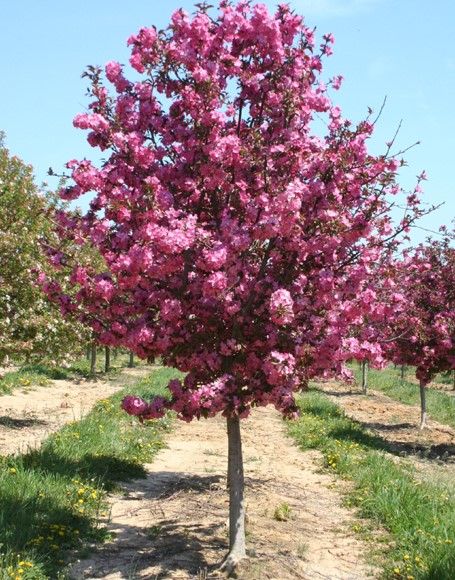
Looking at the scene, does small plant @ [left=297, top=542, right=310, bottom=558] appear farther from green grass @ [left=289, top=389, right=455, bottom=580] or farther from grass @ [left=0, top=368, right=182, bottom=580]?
grass @ [left=0, top=368, right=182, bottom=580]

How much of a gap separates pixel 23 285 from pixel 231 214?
8786mm

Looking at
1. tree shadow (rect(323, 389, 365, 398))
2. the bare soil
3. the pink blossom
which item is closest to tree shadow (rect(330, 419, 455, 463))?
the bare soil

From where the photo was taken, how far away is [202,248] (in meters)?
5.70

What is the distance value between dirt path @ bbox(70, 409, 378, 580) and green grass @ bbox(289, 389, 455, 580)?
280 millimetres

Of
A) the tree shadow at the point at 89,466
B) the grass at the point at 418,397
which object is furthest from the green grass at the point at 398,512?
the grass at the point at 418,397

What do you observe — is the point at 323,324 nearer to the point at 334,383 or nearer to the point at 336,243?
the point at 336,243

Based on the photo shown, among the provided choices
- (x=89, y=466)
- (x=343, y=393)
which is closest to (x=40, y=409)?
(x=89, y=466)

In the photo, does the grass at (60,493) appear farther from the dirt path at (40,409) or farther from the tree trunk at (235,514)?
the tree trunk at (235,514)

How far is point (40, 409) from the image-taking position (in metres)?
16.7

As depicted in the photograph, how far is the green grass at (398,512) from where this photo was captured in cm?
616

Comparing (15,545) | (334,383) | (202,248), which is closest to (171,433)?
(15,545)

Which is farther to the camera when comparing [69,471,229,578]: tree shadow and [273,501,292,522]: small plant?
[273,501,292,522]: small plant

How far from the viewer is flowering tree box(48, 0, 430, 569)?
5652mm

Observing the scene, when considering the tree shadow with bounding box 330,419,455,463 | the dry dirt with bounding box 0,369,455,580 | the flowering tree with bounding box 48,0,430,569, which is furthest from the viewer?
the tree shadow with bounding box 330,419,455,463
